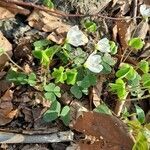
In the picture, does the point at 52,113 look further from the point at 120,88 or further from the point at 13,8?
the point at 13,8

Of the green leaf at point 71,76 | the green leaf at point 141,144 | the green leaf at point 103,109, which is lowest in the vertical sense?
the green leaf at point 141,144

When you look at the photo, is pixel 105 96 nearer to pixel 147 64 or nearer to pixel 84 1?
pixel 147 64

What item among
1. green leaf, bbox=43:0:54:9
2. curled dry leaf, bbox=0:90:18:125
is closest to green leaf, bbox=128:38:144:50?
green leaf, bbox=43:0:54:9

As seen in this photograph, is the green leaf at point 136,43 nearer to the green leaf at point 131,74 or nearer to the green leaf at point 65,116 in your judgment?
the green leaf at point 131,74

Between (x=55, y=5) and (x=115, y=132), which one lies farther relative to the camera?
(x=55, y=5)

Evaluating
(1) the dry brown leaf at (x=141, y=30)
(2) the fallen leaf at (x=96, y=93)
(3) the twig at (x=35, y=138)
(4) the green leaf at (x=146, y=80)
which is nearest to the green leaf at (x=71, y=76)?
(2) the fallen leaf at (x=96, y=93)

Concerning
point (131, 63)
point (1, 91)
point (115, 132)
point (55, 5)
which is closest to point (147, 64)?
point (131, 63)
